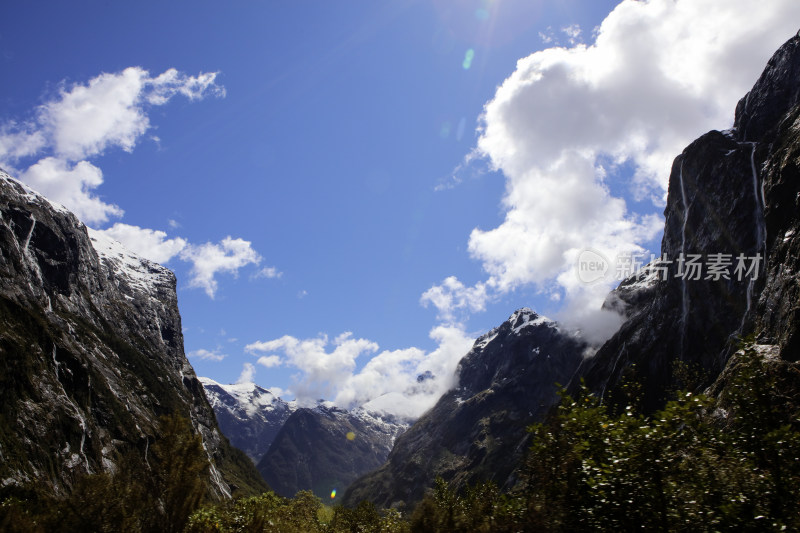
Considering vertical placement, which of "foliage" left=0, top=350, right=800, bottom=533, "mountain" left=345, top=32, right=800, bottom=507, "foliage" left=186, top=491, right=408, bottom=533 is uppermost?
"mountain" left=345, top=32, right=800, bottom=507

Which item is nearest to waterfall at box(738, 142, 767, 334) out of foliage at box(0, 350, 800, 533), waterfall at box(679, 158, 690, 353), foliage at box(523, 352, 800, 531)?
waterfall at box(679, 158, 690, 353)

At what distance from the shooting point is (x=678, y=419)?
14992 millimetres

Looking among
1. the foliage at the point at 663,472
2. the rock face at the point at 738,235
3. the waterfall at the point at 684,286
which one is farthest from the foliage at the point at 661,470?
the waterfall at the point at 684,286

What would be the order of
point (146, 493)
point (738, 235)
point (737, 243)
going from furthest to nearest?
1. point (738, 235)
2. point (737, 243)
3. point (146, 493)

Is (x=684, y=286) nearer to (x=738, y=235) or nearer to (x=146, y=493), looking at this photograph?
(x=738, y=235)

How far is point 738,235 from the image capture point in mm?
148375

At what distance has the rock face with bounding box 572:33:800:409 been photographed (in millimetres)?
112812

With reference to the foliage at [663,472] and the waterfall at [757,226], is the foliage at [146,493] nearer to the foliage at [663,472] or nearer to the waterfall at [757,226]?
the foliage at [663,472]

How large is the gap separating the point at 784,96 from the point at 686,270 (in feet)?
218

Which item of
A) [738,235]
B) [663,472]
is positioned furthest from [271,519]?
[738,235]

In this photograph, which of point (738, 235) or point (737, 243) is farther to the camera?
point (738, 235)

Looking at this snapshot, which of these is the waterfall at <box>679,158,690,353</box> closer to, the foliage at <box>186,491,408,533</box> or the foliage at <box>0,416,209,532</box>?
the foliage at <box>186,491,408,533</box>

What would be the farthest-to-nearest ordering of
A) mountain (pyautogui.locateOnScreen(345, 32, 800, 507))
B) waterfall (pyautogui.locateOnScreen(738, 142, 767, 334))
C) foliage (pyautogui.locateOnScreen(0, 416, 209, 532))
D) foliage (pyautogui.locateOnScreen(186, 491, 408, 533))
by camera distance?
waterfall (pyautogui.locateOnScreen(738, 142, 767, 334)), mountain (pyautogui.locateOnScreen(345, 32, 800, 507)), foliage (pyautogui.locateOnScreen(186, 491, 408, 533)), foliage (pyautogui.locateOnScreen(0, 416, 209, 532))

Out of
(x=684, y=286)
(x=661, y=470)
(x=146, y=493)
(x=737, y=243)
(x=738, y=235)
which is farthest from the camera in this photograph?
(x=684, y=286)
